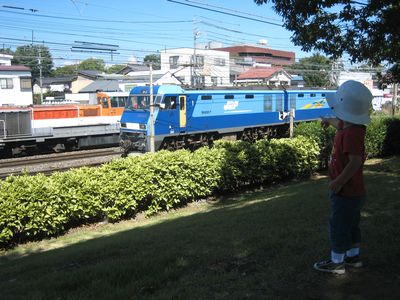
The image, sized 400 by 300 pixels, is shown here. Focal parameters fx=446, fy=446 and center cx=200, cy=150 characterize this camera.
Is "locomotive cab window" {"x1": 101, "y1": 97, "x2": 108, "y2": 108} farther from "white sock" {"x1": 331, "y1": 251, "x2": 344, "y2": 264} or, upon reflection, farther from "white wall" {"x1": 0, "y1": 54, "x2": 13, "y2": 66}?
"white wall" {"x1": 0, "y1": 54, "x2": 13, "y2": 66}

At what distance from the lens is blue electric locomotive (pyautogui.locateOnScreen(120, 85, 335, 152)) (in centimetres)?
1973

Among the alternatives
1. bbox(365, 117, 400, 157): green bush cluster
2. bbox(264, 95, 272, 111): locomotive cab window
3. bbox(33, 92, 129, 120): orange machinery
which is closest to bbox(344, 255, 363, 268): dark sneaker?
bbox(365, 117, 400, 157): green bush cluster

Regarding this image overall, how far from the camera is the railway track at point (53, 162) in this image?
17.6 meters

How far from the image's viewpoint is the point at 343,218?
371 cm

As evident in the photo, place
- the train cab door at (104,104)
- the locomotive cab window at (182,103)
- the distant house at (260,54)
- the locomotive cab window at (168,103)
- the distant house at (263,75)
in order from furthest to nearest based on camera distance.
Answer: the distant house at (260,54) → the distant house at (263,75) → the train cab door at (104,104) → the locomotive cab window at (182,103) → the locomotive cab window at (168,103)

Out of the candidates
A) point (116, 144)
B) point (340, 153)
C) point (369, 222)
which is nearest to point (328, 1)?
point (369, 222)

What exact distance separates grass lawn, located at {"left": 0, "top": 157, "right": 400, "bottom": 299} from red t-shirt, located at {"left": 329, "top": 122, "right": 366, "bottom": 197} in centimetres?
75

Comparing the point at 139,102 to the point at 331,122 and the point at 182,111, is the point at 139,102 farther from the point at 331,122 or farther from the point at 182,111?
the point at 331,122

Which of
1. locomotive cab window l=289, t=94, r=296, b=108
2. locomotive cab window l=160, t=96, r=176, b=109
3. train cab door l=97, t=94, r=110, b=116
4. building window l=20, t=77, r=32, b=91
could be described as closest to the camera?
locomotive cab window l=160, t=96, r=176, b=109

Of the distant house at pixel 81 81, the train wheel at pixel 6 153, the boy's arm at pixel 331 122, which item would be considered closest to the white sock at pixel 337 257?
the boy's arm at pixel 331 122

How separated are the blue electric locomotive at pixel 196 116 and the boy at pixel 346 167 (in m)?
15.9

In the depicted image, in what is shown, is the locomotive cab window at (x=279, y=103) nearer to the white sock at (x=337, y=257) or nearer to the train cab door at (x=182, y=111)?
the train cab door at (x=182, y=111)

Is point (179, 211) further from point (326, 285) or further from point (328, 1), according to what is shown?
point (326, 285)

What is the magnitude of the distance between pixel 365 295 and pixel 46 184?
658 cm
